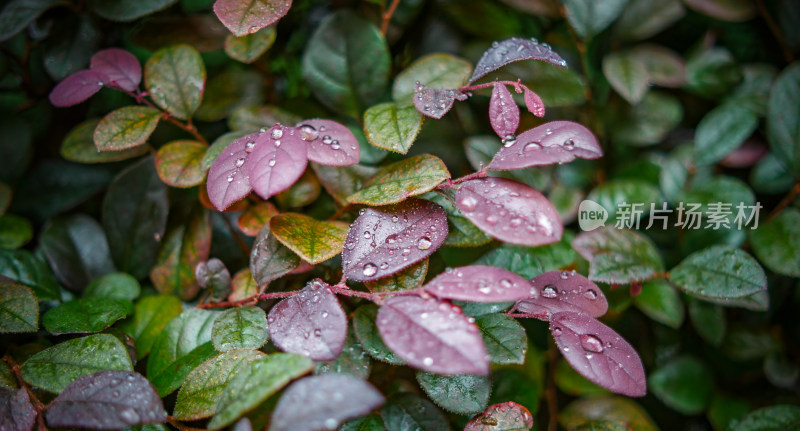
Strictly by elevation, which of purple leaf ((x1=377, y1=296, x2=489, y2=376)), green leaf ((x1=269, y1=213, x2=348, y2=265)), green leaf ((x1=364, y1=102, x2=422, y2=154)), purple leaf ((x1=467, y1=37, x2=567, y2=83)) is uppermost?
purple leaf ((x1=467, y1=37, x2=567, y2=83))

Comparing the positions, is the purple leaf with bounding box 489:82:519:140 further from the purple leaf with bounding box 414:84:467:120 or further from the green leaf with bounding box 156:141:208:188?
the green leaf with bounding box 156:141:208:188

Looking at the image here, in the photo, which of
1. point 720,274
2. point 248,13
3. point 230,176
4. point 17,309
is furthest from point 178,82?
point 720,274

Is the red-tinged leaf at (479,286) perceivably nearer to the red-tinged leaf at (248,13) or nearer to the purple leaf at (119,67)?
the red-tinged leaf at (248,13)

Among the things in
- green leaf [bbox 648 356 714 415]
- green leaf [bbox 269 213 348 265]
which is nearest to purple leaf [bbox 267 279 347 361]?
green leaf [bbox 269 213 348 265]

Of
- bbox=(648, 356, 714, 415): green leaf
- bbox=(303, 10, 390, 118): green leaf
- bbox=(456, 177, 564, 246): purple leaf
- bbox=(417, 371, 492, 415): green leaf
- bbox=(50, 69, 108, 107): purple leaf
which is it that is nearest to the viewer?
bbox=(456, 177, 564, 246): purple leaf

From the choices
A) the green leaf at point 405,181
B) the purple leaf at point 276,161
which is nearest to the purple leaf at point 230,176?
the purple leaf at point 276,161

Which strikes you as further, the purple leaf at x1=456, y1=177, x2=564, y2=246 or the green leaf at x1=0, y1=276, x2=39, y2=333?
the green leaf at x1=0, y1=276, x2=39, y2=333
